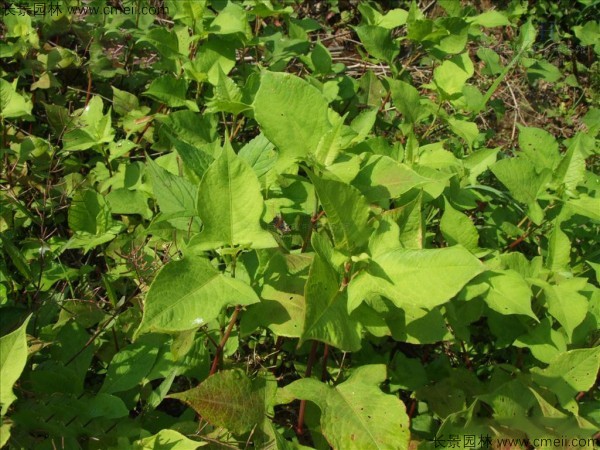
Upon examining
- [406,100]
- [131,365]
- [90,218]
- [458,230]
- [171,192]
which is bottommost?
[131,365]

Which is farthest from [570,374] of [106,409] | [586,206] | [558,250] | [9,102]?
[9,102]

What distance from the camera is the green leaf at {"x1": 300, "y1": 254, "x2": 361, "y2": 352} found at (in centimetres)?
137

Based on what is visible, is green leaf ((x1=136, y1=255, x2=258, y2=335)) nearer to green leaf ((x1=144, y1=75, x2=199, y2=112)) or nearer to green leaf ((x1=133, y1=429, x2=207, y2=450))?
green leaf ((x1=133, y1=429, x2=207, y2=450))

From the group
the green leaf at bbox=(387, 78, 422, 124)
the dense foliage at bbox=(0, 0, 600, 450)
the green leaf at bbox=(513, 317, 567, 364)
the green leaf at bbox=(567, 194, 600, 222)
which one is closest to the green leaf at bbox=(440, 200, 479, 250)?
the dense foliage at bbox=(0, 0, 600, 450)

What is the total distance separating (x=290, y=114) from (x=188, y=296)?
1.89ft

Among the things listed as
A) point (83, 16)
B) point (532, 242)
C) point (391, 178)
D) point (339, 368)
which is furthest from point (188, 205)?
point (83, 16)

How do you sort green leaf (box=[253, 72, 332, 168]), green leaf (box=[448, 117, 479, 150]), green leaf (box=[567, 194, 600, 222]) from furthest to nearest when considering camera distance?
green leaf (box=[448, 117, 479, 150]), green leaf (box=[567, 194, 600, 222]), green leaf (box=[253, 72, 332, 168])

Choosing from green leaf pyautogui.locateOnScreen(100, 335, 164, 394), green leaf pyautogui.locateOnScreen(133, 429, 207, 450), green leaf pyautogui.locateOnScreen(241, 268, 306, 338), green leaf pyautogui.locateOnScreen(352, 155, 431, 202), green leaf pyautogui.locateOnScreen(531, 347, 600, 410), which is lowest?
green leaf pyautogui.locateOnScreen(531, 347, 600, 410)

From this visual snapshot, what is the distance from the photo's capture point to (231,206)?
57.1 inches

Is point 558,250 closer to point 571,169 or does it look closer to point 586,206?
point 586,206

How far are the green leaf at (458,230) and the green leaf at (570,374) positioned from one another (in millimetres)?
430

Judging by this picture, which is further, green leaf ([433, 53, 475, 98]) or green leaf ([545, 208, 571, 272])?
green leaf ([433, 53, 475, 98])

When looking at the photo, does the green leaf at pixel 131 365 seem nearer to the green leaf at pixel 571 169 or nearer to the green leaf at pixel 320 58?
the green leaf at pixel 571 169

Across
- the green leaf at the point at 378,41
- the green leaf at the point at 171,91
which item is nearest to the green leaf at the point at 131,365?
the green leaf at the point at 171,91
